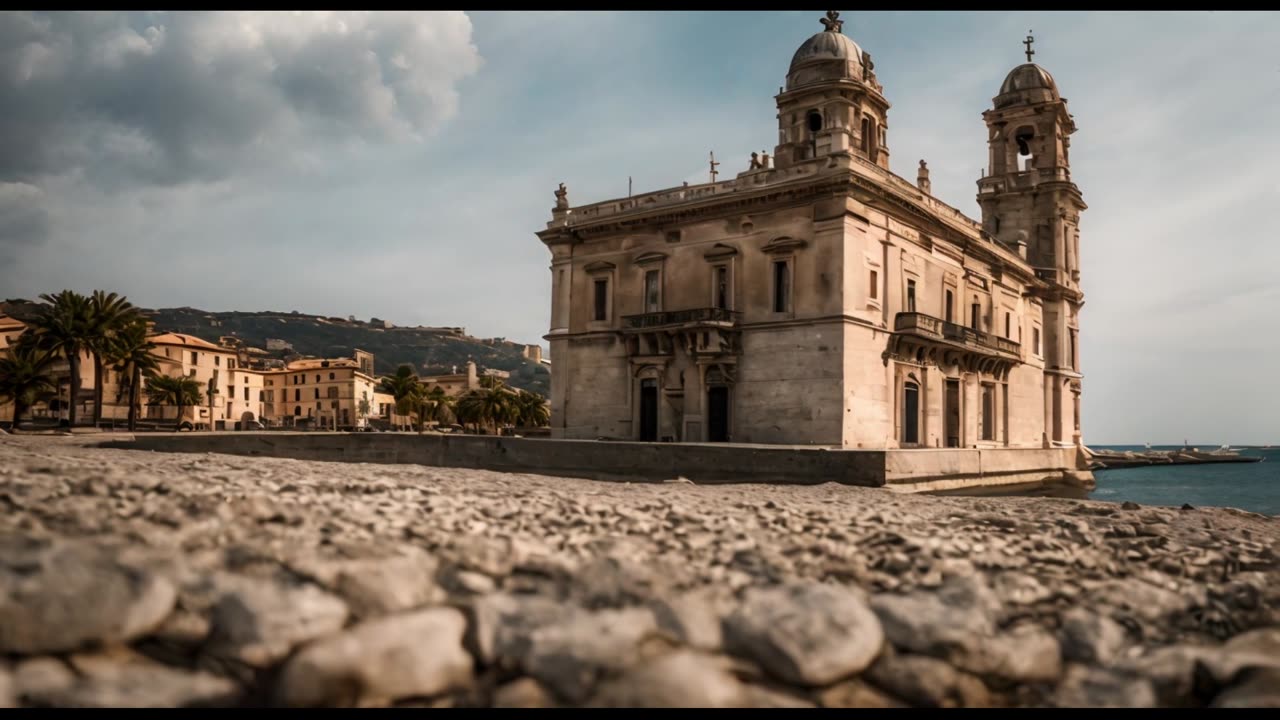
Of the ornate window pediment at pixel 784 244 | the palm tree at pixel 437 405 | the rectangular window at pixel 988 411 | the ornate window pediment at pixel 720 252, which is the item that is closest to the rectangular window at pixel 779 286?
the ornate window pediment at pixel 784 244

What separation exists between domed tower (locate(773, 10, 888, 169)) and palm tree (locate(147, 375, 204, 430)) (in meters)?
43.9

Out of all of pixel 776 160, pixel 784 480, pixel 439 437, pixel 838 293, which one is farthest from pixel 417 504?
pixel 776 160

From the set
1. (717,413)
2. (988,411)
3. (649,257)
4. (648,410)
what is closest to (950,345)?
(988,411)

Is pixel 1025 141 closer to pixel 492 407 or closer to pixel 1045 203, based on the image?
pixel 1045 203

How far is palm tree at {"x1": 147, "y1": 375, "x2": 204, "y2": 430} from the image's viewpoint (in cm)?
5697

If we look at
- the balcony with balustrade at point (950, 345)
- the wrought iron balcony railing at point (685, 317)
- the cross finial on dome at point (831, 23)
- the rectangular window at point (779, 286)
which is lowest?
the balcony with balustrade at point (950, 345)

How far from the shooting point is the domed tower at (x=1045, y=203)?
4131 cm

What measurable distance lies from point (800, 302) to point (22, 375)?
3699 centimetres

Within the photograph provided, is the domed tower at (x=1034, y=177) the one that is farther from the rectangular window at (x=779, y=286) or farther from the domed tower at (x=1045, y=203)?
the rectangular window at (x=779, y=286)

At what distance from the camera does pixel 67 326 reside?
3709cm

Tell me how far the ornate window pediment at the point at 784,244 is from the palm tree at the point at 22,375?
33474 mm

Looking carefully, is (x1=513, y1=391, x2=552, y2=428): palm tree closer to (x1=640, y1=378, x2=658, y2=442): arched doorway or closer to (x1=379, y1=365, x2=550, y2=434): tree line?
(x1=379, y1=365, x2=550, y2=434): tree line

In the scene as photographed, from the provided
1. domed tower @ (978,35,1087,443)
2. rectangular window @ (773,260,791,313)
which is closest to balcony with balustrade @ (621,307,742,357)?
rectangular window @ (773,260,791,313)
